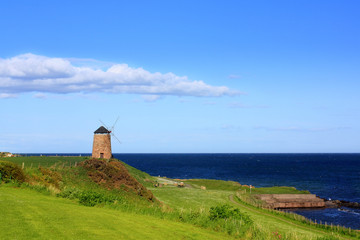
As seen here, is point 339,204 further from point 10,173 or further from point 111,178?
point 10,173

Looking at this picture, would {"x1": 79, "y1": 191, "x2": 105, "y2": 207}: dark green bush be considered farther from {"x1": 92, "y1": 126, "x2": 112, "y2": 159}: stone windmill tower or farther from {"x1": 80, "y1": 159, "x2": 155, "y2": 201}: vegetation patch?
{"x1": 92, "y1": 126, "x2": 112, "y2": 159}: stone windmill tower

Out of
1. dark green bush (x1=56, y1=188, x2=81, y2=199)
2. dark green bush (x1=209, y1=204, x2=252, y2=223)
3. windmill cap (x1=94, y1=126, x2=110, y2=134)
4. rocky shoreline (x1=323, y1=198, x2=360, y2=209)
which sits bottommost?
rocky shoreline (x1=323, y1=198, x2=360, y2=209)

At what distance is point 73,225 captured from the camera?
19.8m

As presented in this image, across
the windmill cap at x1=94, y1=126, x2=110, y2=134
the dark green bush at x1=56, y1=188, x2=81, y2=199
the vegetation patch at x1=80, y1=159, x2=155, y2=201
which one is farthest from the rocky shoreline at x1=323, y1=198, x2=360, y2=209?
the dark green bush at x1=56, y1=188, x2=81, y2=199

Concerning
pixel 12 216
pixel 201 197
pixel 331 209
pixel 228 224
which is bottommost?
pixel 331 209

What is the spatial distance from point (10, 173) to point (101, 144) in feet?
131

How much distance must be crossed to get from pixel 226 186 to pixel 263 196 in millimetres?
17346

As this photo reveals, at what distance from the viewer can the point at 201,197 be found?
61.4 m

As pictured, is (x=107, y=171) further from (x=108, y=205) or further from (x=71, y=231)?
(x=71, y=231)

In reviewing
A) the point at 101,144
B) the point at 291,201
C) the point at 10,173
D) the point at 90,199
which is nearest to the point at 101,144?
the point at 101,144

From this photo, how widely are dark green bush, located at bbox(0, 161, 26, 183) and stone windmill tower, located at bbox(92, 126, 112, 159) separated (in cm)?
3803

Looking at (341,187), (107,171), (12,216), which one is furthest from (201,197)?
(341,187)

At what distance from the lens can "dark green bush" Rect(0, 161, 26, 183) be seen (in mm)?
33594

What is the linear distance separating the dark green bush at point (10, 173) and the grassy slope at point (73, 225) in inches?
327
